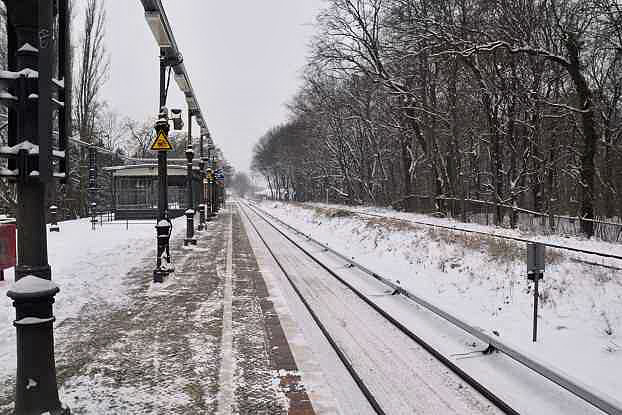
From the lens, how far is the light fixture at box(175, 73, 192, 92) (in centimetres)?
1554

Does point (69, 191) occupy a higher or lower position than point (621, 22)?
lower

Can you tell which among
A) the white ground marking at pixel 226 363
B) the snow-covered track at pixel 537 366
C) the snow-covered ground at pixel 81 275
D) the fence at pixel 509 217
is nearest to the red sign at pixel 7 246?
the snow-covered ground at pixel 81 275

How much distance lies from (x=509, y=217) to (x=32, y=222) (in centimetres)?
2241

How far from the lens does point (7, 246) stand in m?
9.55

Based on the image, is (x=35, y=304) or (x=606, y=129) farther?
(x=606, y=129)

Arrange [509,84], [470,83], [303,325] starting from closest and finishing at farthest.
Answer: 1. [303,325]
2. [509,84]
3. [470,83]

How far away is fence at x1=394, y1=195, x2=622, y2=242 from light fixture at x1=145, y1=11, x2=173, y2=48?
12.4m

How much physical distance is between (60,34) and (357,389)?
14.0 ft

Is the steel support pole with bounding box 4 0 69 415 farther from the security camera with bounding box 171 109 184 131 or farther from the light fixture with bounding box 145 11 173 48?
the security camera with bounding box 171 109 184 131

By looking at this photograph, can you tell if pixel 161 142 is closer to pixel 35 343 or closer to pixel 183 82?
pixel 183 82

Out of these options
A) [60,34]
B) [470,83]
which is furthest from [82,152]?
[60,34]

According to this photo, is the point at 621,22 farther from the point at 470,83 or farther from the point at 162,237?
the point at 162,237

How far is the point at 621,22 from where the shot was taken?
46.2ft

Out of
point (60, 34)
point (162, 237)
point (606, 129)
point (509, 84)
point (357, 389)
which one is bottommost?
point (357, 389)
